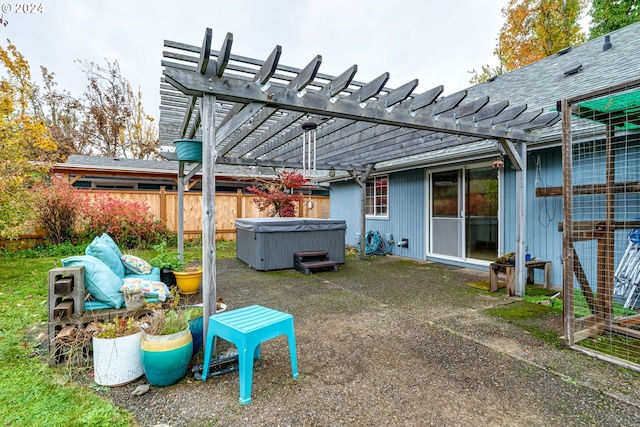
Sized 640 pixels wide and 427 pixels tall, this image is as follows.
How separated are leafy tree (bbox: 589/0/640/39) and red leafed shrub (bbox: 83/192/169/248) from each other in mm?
16792

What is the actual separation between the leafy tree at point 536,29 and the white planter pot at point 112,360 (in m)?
16.5

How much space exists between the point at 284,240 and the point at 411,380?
421 cm

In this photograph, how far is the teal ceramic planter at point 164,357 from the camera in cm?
202

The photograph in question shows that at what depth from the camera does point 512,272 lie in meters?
4.21

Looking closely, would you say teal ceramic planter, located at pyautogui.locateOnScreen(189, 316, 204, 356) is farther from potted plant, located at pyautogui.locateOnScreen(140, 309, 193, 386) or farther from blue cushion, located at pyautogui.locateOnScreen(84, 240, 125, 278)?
blue cushion, located at pyautogui.locateOnScreen(84, 240, 125, 278)

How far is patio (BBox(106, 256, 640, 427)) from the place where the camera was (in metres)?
1.79

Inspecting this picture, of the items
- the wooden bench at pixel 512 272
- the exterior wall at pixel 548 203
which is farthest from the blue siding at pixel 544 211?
the wooden bench at pixel 512 272

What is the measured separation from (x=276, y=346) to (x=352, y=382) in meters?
0.84

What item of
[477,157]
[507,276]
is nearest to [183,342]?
[507,276]

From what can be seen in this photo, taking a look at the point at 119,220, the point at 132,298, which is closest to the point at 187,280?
the point at 132,298

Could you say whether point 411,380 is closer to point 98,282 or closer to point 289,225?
point 98,282

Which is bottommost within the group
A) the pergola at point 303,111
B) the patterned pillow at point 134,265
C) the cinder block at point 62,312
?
the cinder block at point 62,312

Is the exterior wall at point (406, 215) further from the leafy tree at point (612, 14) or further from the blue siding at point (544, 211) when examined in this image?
the leafy tree at point (612, 14)

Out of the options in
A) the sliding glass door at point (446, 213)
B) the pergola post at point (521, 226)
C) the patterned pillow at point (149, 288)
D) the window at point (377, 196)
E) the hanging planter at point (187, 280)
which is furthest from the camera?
the window at point (377, 196)
